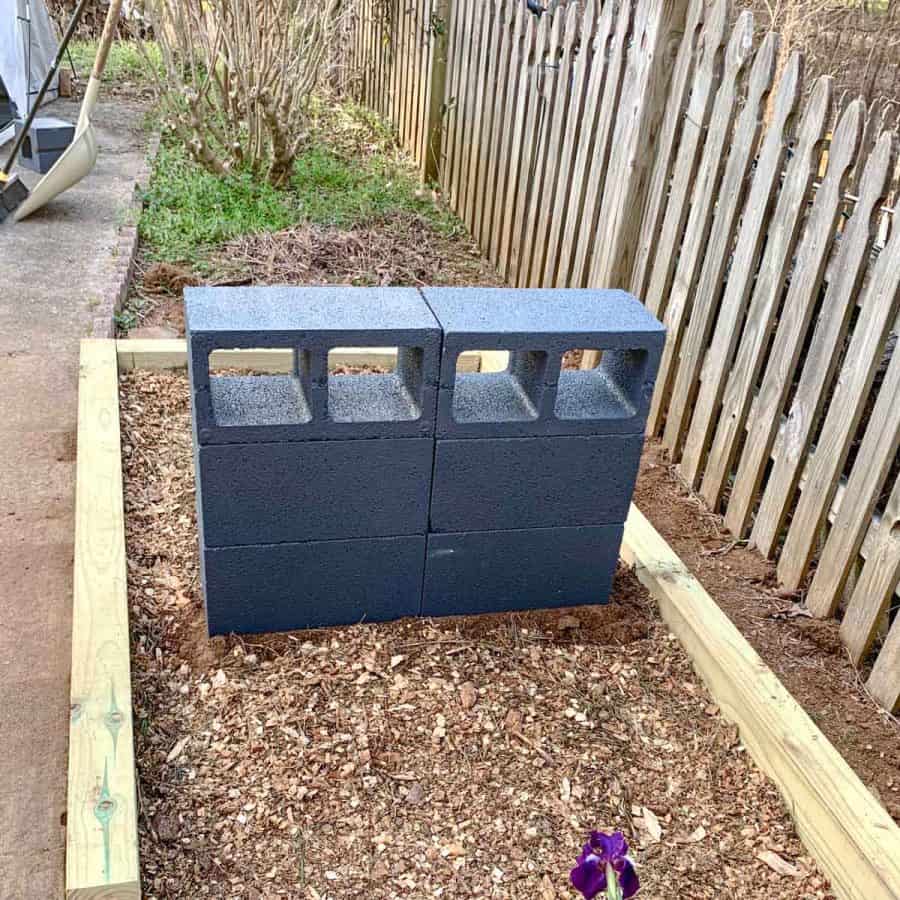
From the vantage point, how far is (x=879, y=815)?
2.08 m

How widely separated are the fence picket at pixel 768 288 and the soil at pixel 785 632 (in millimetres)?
169

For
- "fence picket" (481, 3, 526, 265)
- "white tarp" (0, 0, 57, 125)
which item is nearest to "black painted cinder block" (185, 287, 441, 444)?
"fence picket" (481, 3, 526, 265)

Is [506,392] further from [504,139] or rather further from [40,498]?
[504,139]

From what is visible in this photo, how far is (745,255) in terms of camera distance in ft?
10.7

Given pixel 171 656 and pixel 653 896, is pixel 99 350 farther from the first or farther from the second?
pixel 653 896

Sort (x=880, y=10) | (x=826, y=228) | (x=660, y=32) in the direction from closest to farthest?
(x=826, y=228) → (x=660, y=32) → (x=880, y=10)

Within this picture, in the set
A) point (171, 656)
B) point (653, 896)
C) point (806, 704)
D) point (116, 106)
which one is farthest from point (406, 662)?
point (116, 106)

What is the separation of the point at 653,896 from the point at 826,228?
1.94 m

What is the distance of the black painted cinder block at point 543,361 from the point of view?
2385 mm

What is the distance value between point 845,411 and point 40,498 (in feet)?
8.87

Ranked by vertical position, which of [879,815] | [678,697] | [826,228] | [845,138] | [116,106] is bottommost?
[116,106]

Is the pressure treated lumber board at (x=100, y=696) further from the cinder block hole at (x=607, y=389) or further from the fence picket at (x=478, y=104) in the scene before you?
the fence picket at (x=478, y=104)

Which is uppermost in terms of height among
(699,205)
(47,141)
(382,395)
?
(699,205)

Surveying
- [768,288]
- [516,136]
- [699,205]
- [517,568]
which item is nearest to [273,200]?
[516,136]
